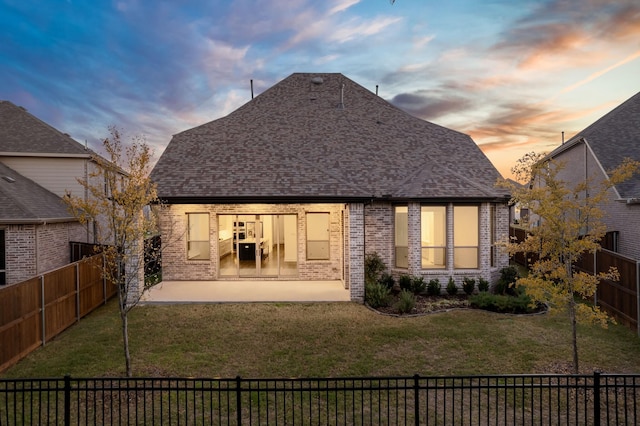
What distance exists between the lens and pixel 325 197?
43.5 ft

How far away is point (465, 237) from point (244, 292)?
8.98m

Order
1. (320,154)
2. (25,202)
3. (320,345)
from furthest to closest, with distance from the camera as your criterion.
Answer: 1. (320,154)
2. (25,202)
3. (320,345)

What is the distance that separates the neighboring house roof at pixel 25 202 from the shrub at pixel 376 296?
490 inches

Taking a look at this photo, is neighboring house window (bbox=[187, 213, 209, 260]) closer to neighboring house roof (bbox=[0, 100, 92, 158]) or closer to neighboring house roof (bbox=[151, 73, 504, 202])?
neighboring house roof (bbox=[151, 73, 504, 202])

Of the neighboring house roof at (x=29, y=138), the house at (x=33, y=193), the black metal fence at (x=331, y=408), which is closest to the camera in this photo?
the black metal fence at (x=331, y=408)

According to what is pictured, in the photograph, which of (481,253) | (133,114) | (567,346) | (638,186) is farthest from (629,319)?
(133,114)

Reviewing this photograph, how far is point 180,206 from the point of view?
15727mm

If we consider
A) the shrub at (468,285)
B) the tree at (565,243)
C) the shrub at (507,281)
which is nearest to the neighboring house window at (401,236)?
the shrub at (468,285)

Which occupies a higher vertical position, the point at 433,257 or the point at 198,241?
the point at 198,241

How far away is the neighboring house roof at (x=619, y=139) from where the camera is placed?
14742 mm

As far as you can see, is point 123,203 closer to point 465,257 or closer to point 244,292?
point 244,292

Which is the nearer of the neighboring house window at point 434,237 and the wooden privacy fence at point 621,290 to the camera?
the wooden privacy fence at point 621,290

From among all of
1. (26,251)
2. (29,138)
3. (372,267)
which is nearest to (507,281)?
(372,267)

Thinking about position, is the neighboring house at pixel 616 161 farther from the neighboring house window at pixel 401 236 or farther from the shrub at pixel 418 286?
the shrub at pixel 418 286
